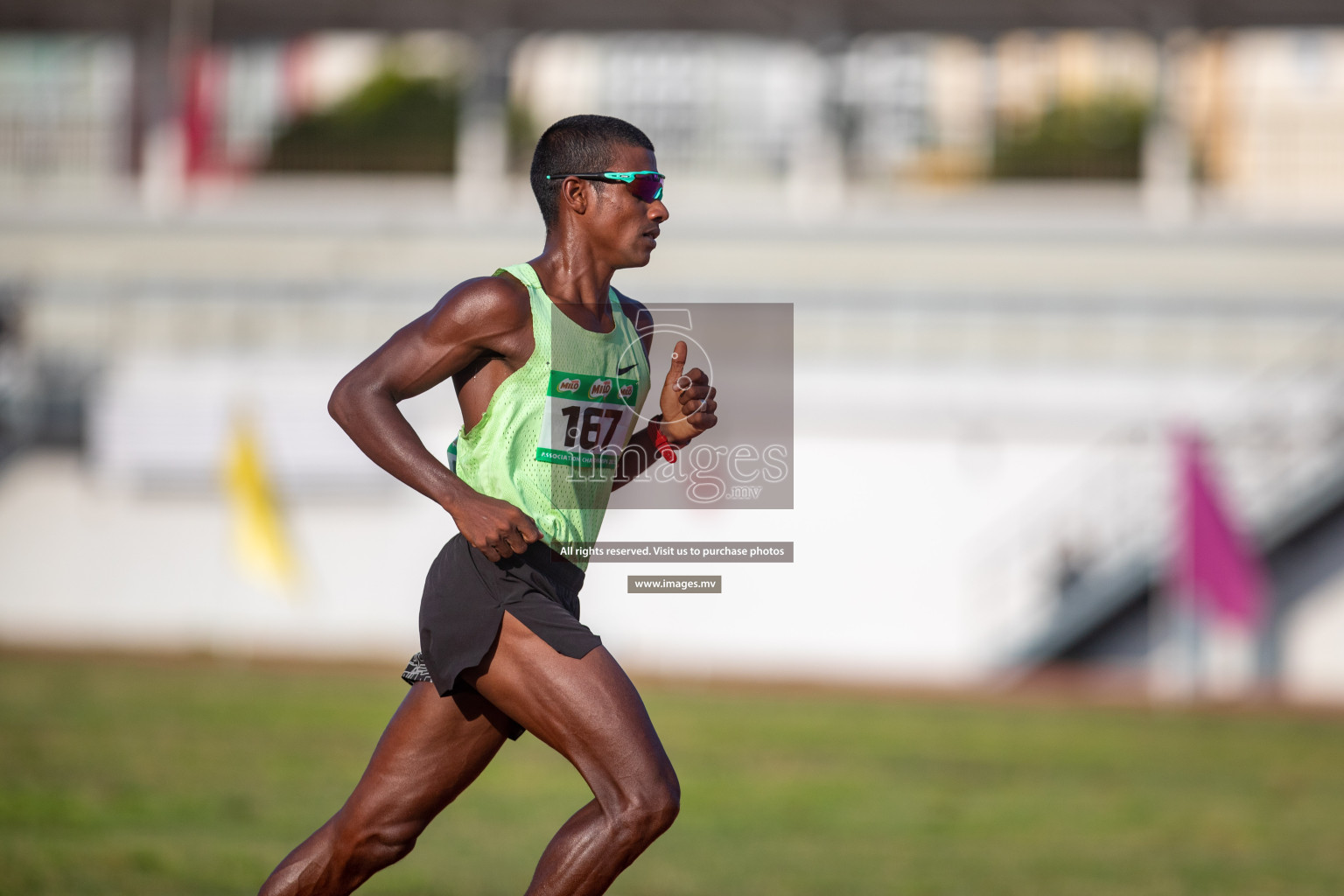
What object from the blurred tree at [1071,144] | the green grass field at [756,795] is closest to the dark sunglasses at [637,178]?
the green grass field at [756,795]

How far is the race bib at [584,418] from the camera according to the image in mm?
4414

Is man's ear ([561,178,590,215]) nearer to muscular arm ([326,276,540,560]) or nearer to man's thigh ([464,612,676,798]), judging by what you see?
muscular arm ([326,276,540,560])

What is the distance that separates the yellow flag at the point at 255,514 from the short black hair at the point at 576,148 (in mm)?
15572

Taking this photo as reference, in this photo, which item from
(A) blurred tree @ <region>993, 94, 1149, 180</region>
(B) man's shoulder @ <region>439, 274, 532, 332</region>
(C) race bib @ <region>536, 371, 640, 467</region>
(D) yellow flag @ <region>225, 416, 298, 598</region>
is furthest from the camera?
(A) blurred tree @ <region>993, 94, 1149, 180</region>

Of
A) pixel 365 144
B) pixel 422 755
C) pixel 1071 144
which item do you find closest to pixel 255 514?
pixel 365 144

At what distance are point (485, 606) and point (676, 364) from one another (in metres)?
0.84

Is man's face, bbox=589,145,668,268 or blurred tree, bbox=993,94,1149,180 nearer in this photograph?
man's face, bbox=589,145,668,268

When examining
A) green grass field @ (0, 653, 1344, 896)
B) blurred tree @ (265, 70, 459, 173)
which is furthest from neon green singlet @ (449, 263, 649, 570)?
blurred tree @ (265, 70, 459, 173)

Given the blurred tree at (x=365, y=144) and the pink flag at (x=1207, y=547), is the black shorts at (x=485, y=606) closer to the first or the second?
the pink flag at (x=1207, y=547)

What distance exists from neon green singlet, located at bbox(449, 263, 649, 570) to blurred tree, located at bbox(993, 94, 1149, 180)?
28.3 meters

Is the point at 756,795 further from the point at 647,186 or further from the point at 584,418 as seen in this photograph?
the point at 647,186

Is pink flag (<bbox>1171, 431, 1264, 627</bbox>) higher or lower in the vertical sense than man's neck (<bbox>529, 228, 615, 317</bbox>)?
lower

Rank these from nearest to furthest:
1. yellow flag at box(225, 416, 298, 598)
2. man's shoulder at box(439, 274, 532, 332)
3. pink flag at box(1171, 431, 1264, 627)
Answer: man's shoulder at box(439, 274, 532, 332)
pink flag at box(1171, 431, 1264, 627)
yellow flag at box(225, 416, 298, 598)

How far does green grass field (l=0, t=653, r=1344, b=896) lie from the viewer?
31.2 feet
